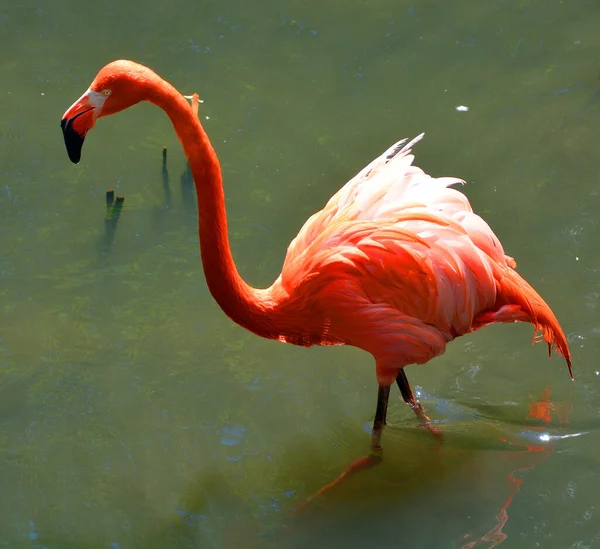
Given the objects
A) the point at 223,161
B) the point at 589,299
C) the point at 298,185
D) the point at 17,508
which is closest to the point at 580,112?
the point at 589,299

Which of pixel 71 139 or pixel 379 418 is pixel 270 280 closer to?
pixel 379 418

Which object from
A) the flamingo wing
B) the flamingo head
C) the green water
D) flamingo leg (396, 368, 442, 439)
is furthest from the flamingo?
the flamingo head

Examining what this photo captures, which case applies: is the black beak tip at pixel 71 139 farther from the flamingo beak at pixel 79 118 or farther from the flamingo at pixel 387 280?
the flamingo at pixel 387 280

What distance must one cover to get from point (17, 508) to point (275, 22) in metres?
3.83

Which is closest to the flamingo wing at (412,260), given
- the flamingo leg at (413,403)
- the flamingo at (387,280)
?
the flamingo at (387,280)

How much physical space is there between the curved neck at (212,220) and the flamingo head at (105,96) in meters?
0.07

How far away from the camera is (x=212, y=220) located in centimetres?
362

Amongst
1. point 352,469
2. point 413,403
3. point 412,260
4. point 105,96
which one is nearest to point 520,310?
point 412,260

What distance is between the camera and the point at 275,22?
20.8ft

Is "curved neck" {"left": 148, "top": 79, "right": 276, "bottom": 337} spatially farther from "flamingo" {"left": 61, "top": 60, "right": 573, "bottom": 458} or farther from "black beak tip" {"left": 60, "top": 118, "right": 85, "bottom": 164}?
"black beak tip" {"left": 60, "top": 118, "right": 85, "bottom": 164}

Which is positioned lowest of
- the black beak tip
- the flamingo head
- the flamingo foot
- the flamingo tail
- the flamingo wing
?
the flamingo foot

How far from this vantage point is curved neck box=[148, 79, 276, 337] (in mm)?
3467

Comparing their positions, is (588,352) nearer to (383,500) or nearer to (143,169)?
(383,500)

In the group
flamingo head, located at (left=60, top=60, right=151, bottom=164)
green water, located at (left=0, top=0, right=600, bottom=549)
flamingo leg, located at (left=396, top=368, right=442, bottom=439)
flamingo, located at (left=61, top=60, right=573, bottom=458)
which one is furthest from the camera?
flamingo leg, located at (left=396, top=368, right=442, bottom=439)
